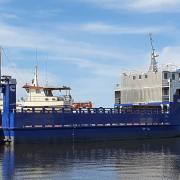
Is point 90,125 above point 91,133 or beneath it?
above

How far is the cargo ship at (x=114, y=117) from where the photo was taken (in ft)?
117

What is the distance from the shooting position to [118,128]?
130 feet

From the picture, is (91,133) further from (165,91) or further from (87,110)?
(165,91)

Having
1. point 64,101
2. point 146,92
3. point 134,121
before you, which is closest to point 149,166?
point 134,121

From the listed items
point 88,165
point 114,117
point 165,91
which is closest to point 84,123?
point 114,117

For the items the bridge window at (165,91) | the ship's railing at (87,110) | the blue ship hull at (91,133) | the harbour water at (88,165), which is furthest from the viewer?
the bridge window at (165,91)

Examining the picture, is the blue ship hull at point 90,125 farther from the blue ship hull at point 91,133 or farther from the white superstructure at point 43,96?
the white superstructure at point 43,96

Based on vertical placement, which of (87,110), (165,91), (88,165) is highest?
(165,91)

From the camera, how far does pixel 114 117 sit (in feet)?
130

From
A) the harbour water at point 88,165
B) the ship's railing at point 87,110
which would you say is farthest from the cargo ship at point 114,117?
the harbour water at point 88,165

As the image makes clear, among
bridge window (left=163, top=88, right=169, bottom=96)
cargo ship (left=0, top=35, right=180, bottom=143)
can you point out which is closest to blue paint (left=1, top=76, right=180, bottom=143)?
cargo ship (left=0, top=35, right=180, bottom=143)

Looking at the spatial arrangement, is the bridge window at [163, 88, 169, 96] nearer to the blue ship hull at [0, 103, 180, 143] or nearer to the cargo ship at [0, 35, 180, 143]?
the cargo ship at [0, 35, 180, 143]

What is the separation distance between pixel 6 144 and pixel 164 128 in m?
13.9

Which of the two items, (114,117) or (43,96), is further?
(43,96)
